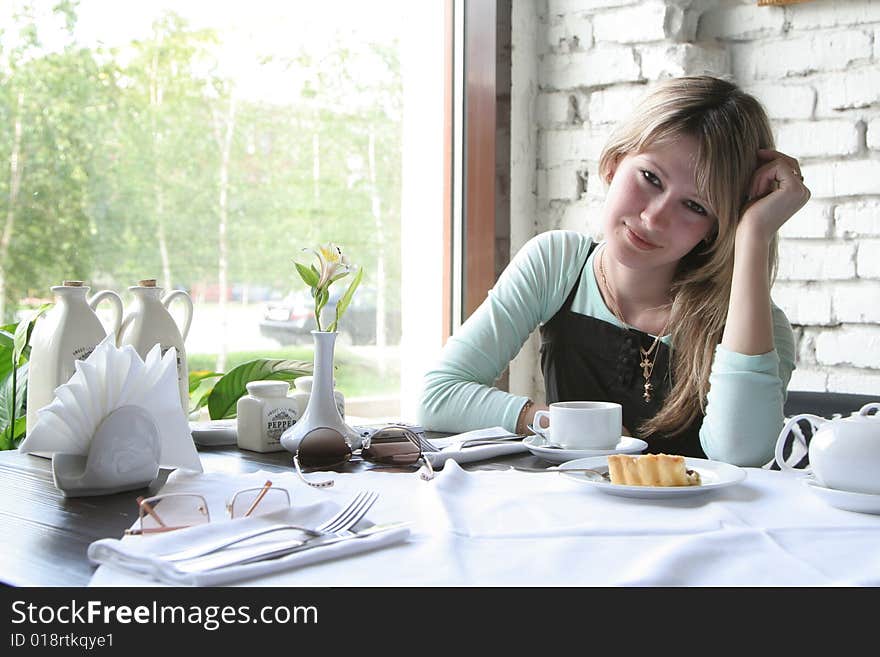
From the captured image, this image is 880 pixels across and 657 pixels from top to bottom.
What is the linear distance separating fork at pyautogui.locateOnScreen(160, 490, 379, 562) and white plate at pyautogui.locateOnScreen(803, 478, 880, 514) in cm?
43

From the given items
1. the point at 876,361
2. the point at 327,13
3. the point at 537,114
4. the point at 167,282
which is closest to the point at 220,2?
the point at 327,13

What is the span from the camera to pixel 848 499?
2.80 ft

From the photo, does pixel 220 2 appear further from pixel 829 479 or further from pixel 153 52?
pixel 829 479

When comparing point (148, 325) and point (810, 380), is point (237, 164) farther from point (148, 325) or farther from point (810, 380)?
point (148, 325)

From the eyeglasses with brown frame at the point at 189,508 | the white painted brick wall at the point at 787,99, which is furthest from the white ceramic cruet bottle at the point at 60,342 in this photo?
the white painted brick wall at the point at 787,99

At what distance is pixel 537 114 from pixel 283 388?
5.24ft

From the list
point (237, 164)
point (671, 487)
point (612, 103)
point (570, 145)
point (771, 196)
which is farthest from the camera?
point (237, 164)

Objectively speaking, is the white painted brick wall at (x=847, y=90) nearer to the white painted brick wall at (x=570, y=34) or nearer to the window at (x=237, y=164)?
the white painted brick wall at (x=570, y=34)

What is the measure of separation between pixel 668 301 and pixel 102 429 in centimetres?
114

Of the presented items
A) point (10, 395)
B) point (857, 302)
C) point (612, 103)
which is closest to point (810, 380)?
point (857, 302)

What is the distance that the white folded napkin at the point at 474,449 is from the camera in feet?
3.66

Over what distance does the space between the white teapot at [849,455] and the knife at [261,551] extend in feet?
1.47

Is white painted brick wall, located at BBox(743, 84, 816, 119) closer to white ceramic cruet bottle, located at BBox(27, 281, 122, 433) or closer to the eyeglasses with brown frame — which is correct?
white ceramic cruet bottle, located at BBox(27, 281, 122, 433)

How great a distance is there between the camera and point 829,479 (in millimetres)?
896
